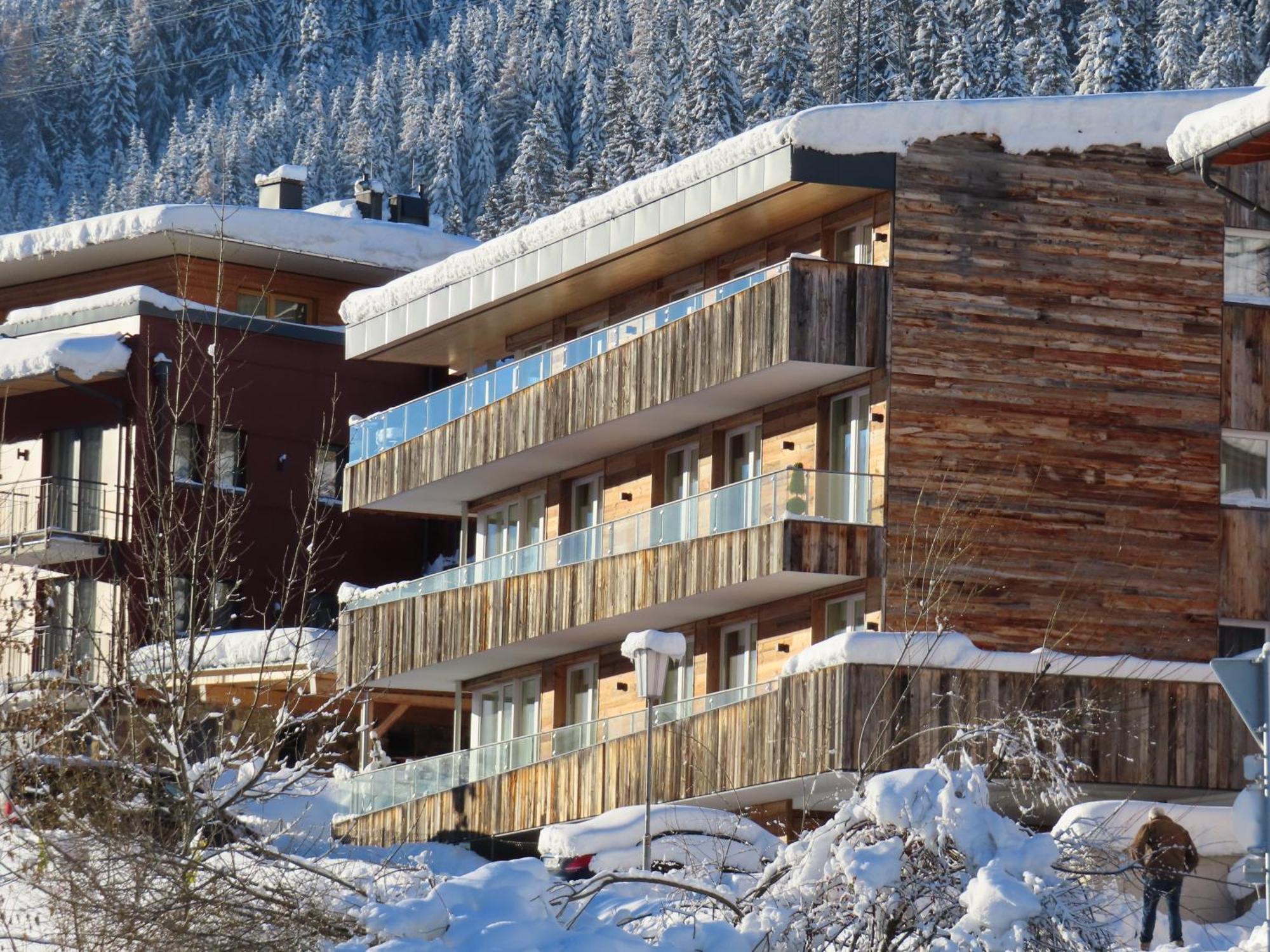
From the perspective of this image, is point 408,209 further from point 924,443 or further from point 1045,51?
point 1045,51

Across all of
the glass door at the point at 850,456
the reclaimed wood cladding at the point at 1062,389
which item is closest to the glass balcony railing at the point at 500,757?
the glass door at the point at 850,456

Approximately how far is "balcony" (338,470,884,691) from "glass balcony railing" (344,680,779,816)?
4.95 ft

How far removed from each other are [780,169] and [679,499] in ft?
16.7

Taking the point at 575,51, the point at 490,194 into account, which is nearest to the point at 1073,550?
the point at 490,194

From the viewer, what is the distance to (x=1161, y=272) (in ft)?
106

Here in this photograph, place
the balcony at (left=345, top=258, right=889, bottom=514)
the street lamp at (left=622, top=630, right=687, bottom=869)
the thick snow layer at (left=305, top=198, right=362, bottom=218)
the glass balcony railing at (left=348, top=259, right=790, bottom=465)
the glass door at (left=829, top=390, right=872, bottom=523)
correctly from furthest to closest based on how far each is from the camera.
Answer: the thick snow layer at (left=305, top=198, right=362, bottom=218), the glass balcony railing at (left=348, top=259, right=790, bottom=465), the balcony at (left=345, top=258, right=889, bottom=514), the glass door at (left=829, top=390, right=872, bottom=523), the street lamp at (left=622, top=630, right=687, bottom=869)

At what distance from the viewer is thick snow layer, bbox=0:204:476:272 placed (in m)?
47.3

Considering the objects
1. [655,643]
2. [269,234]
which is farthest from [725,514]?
[269,234]

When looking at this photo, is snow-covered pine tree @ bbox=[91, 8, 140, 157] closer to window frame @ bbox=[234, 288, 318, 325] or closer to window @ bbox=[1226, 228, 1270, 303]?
window frame @ bbox=[234, 288, 318, 325]

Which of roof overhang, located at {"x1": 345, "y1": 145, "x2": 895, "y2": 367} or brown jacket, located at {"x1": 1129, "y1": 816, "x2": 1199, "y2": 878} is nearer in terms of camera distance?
brown jacket, located at {"x1": 1129, "y1": 816, "x2": 1199, "y2": 878}

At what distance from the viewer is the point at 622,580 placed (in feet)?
112

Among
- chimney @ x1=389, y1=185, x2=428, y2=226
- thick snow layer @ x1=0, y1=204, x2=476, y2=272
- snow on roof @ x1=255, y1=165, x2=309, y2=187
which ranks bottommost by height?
thick snow layer @ x1=0, y1=204, x2=476, y2=272

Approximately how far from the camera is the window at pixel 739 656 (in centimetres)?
3388

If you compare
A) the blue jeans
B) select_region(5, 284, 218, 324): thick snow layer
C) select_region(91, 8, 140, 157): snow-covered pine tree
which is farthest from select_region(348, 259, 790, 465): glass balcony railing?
select_region(91, 8, 140, 157): snow-covered pine tree
